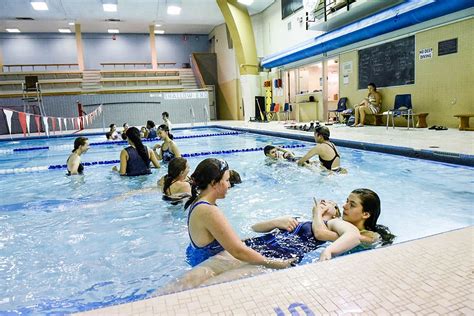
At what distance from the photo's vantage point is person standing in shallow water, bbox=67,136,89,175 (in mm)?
5602

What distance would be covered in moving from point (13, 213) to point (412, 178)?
4.99 metres

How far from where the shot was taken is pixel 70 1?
16062 mm

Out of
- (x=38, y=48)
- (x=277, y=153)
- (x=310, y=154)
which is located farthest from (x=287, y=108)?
(x=38, y=48)

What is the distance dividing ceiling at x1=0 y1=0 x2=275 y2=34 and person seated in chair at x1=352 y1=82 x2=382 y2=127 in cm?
845

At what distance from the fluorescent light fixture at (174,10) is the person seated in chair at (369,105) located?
1103cm

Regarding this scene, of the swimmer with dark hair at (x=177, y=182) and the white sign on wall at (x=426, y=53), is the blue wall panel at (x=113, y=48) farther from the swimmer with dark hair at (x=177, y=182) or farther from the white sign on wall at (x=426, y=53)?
the swimmer with dark hair at (x=177, y=182)

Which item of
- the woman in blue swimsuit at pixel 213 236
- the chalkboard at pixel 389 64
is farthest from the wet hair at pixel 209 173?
the chalkboard at pixel 389 64

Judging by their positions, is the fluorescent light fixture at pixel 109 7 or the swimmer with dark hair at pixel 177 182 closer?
the swimmer with dark hair at pixel 177 182

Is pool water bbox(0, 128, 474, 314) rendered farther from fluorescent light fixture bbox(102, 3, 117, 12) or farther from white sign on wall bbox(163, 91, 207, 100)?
white sign on wall bbox(163, 91, 207, 100)

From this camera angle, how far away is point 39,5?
54.2ft

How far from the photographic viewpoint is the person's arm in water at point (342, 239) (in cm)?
213

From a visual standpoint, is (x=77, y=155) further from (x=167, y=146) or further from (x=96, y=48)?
(x=96, y=48)

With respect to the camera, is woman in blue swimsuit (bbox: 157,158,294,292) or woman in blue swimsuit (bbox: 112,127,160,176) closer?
woman in blue swimsuit (bbox: 157,158,294,292)

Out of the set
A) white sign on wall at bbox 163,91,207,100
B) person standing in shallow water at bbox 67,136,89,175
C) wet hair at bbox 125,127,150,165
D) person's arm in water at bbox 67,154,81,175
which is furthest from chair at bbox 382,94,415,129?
white sign on wall at bbox 163,91,207,100
